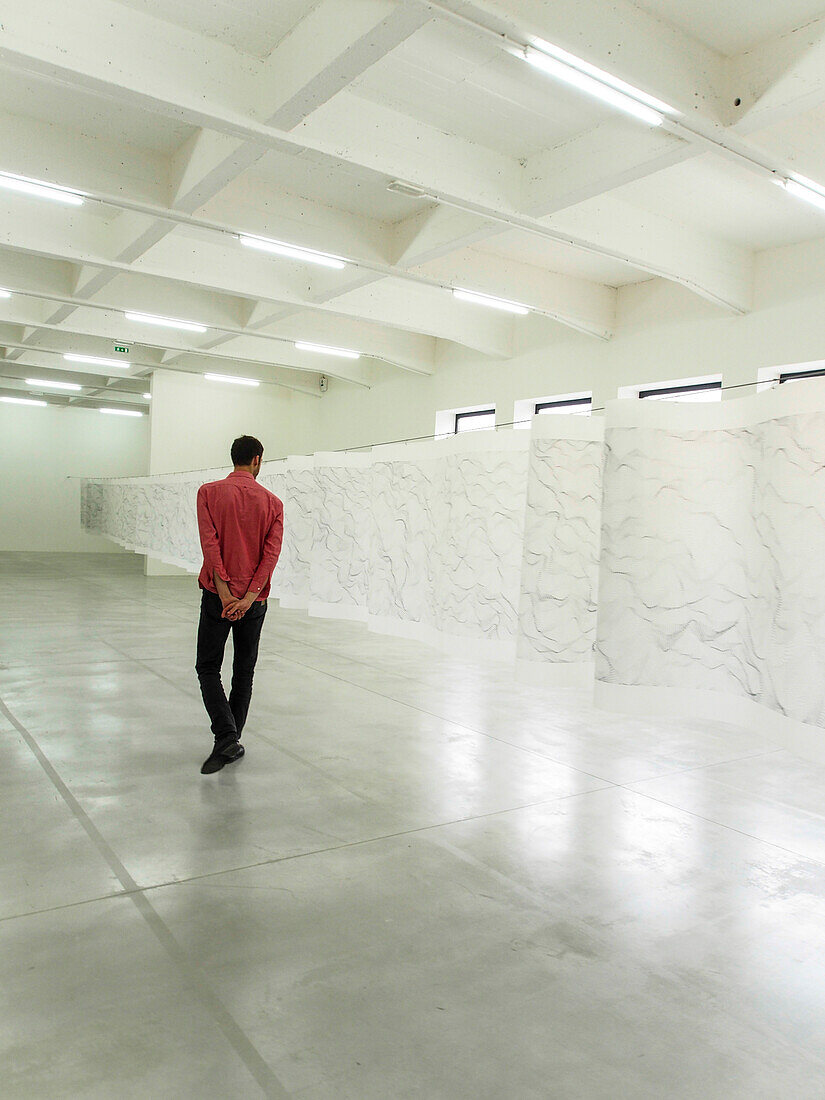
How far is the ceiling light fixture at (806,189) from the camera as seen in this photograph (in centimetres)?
545

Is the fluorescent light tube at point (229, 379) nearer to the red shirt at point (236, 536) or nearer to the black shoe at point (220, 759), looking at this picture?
the red shirt at point (236, 536)

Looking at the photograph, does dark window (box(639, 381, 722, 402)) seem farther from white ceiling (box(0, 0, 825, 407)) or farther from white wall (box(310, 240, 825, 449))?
white ceiling (box(0, 0, 825, 407))

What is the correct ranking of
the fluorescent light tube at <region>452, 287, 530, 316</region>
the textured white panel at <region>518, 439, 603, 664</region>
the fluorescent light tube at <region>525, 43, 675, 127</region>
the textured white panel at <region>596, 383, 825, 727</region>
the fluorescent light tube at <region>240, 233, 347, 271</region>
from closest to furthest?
the textured white panel at <region>596, 383, 825, 727</region>, the textured white panel at <region>518, 439, 603, 664</region>, the fluorescent light tube at <region>525, 43, 675, 127</region>, the fluorescent light tube at <region>240, 233, 347, 271</region>, the fluorescent light tube at <region>452, 287, 530, 316</region>

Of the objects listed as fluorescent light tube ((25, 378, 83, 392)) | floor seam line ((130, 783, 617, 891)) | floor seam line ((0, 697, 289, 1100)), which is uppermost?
fluorescent light tube ((25, 378, 83, 392))

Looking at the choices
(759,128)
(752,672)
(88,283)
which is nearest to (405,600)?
(752,672)

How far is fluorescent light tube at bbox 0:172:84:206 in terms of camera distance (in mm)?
5840

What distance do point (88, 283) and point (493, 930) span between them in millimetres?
8435

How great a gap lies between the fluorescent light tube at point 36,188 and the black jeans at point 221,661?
3831mm

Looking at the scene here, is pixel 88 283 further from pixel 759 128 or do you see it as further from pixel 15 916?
pixel 15 916

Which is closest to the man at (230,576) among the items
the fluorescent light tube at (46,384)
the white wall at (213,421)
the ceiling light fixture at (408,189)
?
the ceiling light fixture at (408,189)

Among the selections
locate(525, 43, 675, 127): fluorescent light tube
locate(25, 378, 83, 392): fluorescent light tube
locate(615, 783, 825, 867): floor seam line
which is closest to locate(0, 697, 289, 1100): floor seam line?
locate(615, 783, 825, 867): floor seam line

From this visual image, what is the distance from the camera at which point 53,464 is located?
19016 millimetres

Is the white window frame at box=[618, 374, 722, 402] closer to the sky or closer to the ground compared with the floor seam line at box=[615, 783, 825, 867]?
closer to the sky

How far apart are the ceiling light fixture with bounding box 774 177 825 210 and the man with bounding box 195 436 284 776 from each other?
13.7 feet
